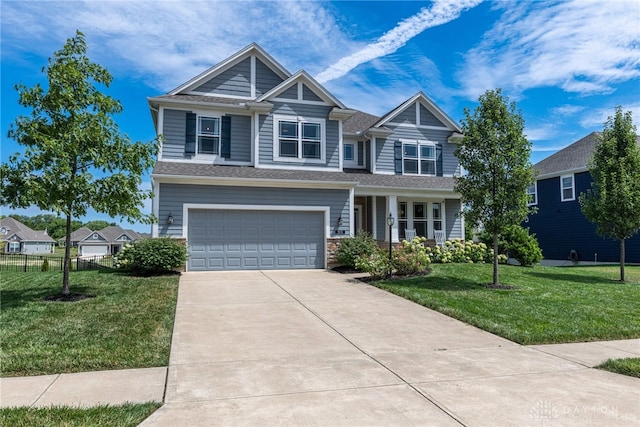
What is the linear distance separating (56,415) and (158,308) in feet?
15.1

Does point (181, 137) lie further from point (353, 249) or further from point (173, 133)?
point (353, 249)

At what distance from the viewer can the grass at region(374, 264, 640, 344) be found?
22.5 feet

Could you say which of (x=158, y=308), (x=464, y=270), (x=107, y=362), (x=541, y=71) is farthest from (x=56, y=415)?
(x=541, y=71)

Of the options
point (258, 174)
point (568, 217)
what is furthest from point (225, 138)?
point (568, 217)

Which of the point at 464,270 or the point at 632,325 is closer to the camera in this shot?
the point at 632,325

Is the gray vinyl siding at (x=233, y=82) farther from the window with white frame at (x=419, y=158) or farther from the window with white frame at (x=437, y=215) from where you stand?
the window with white frame at (x=437, y=215)

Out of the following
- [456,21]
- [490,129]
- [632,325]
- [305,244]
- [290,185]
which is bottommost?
[632,325]

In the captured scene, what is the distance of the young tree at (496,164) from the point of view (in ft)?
35.3

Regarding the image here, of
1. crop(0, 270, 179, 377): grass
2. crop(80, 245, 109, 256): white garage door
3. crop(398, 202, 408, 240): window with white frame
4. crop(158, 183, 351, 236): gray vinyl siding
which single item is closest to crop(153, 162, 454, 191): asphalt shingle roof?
crop(158, 183, 351, 236): gray vinyl siding

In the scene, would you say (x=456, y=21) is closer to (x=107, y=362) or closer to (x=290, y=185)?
(x=290, y=185)

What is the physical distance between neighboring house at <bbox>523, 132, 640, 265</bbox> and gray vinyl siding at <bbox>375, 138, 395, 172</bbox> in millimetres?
10886

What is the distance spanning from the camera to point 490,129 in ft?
35.5

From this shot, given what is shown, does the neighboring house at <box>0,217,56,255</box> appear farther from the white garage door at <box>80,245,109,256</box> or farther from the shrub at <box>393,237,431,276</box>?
the shrub at <box>393,237,431,276</box>

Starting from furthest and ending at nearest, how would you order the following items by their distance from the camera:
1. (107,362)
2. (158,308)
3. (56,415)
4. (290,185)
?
(290,185), (158,308), (107,362), (56,415)
